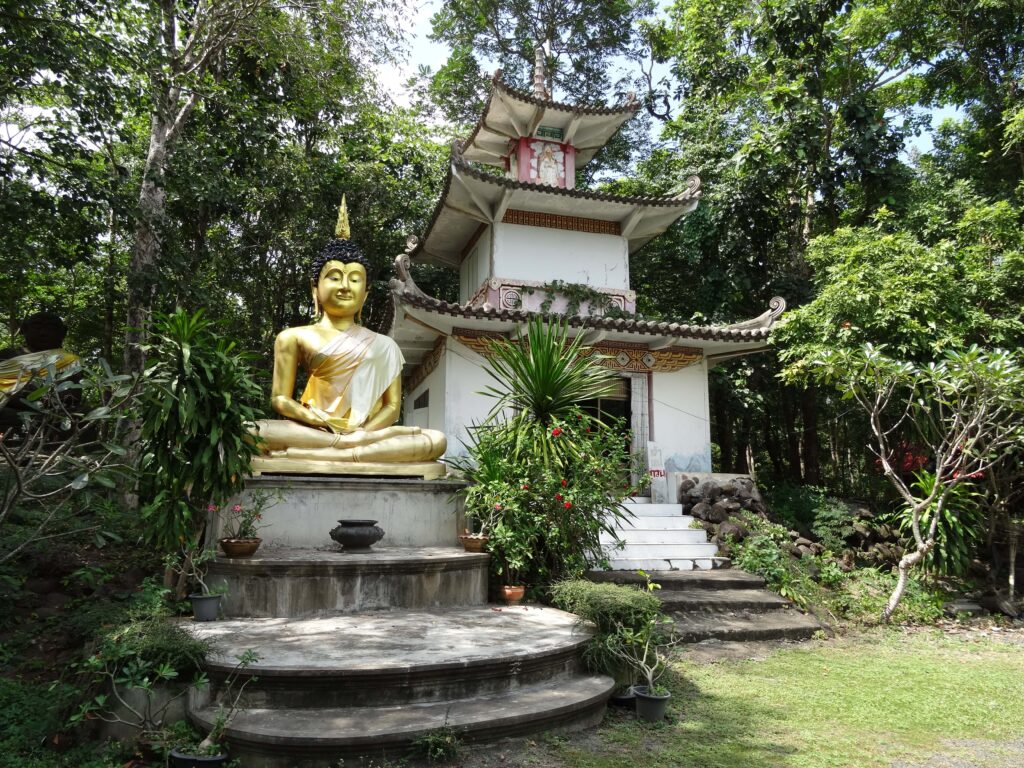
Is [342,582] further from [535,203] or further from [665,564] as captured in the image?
[535,203]

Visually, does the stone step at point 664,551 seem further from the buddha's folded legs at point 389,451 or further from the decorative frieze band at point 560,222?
the decorative frieze band at point 560,222

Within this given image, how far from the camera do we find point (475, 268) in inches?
495

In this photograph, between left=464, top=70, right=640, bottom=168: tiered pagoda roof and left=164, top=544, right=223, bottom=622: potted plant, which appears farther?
left=464, top=70, right=640, bottom=168: tiered pagoda roof

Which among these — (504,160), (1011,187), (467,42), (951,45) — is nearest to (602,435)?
(504,160)

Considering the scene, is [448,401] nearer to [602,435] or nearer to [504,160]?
[602,435]

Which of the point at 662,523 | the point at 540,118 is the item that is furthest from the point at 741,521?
the point at 540,118

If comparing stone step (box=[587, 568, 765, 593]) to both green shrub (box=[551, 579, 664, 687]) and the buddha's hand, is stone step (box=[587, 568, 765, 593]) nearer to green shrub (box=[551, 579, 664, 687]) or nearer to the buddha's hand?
green shrub (box=[551, 579, 664, 687])

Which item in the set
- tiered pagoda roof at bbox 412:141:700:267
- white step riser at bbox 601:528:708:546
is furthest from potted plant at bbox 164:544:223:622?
tiered pagoda roof at bbox 412:141:700:267

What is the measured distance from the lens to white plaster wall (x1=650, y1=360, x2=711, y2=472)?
10.7 meters

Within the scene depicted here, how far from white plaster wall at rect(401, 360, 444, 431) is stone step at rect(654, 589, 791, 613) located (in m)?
4.31

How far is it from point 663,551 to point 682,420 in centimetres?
281

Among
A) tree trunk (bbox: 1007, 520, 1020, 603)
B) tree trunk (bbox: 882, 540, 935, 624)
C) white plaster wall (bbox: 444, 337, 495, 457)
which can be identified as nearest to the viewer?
tree trunk (bbox: 882, 540, 935, 624)

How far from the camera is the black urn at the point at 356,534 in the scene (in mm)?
6102

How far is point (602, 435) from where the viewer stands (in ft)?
22.6
